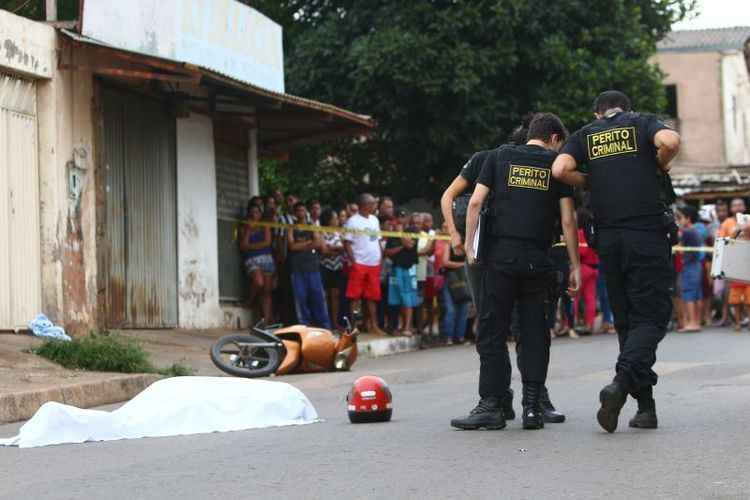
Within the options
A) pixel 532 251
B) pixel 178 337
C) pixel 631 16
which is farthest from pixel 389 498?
pixel 631 16

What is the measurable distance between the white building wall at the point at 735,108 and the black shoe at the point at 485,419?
36.7m

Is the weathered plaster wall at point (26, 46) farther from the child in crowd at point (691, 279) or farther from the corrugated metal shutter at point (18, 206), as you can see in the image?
the child in crowd at point (691, 279)

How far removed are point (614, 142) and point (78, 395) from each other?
4.79m

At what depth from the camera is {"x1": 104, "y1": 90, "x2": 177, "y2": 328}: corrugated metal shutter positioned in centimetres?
1625

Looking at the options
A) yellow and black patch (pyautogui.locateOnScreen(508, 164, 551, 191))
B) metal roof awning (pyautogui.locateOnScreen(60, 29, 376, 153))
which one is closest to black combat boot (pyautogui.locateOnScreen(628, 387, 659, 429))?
yellow and black patch (pyautogui.locateOnScreen(508, 164, 551, 191))

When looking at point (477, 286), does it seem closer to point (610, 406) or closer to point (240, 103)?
point (610, 406)

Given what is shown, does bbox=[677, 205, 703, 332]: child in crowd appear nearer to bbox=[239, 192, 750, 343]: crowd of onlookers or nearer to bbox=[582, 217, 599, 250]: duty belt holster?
bbox=[239, 192, 750, 343]: crowd of onlookers

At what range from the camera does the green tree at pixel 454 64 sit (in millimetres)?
26172

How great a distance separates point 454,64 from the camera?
85.6 feet

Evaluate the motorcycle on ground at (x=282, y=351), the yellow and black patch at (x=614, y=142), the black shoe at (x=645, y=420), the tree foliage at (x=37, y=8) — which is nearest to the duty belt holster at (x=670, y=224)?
the yellow and black patch at (x=614, y=142)

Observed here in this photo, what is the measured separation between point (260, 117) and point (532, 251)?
12484 millimetres

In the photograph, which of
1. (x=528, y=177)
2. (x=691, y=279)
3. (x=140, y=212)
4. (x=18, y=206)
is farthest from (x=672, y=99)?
(x=528, y=177)

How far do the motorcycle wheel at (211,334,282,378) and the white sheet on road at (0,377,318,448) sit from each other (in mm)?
4199

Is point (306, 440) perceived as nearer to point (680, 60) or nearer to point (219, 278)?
point (219, 278)
